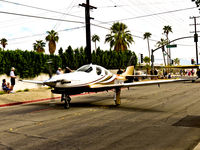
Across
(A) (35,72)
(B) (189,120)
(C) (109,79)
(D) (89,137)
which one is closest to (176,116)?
(B) (189,120)

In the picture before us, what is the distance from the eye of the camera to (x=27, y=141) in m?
6.17

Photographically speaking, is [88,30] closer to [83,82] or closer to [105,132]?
[83,82]

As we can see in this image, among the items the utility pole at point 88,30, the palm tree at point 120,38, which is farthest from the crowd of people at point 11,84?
the palm tree at point 120,38

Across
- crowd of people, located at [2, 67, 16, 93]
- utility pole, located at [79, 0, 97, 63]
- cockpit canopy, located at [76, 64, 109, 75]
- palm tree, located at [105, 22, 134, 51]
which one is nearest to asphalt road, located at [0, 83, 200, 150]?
cockpit canopy, located at [76, 64, 109, 75]

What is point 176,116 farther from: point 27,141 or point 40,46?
point 40,46

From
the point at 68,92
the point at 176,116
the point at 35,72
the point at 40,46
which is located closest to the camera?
the point at 176,116

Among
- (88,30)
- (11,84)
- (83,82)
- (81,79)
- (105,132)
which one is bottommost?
(105,132)

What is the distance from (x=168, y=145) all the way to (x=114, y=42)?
175 feet

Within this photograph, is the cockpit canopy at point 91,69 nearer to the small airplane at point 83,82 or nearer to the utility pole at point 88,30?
the small airplane at point 83,82

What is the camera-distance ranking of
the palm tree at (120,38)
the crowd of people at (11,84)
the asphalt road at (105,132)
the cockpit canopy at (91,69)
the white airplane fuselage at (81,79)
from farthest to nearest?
1. the palm tree at (120,38)
2. the crowd of people at (11,84)
3. the cockpit canopy at (91,69)
4. the white airplane fuselage at (81,79)
5. the asphalt road at (105,132)

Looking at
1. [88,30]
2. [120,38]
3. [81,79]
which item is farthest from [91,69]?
[120,38]

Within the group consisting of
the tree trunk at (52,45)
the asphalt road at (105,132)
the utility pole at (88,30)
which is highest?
the tree trunk at (52,45)

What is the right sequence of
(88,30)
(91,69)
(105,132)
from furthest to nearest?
(88,30) < (91,69) < (105,132)

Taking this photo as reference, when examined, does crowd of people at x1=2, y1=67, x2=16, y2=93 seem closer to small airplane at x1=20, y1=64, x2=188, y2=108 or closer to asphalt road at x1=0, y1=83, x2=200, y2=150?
small airplane at x1=20, y1=64, x2=188, y2=108
